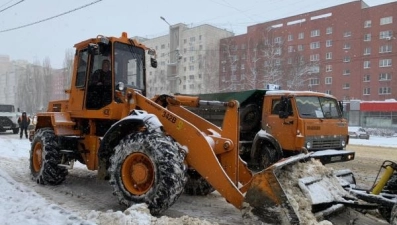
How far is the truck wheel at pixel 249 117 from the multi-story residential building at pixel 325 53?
32.5 m

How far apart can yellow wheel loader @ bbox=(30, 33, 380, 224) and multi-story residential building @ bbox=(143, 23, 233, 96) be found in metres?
45.6

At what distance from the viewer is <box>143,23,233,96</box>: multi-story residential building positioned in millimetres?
56594

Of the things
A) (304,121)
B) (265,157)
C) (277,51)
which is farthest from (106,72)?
(277,51)

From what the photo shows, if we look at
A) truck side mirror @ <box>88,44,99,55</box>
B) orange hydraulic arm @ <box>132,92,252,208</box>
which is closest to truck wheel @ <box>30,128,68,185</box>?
truck side mirror @ <box>88,44,99,55</box>

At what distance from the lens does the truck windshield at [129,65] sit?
23.4 feet

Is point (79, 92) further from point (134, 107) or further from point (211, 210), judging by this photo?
point (211, 210)

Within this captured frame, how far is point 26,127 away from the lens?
21312 mm

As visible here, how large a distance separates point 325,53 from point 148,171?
54.9m

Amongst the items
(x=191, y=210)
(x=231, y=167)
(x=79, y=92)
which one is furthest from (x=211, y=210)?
(x=79, y=92)

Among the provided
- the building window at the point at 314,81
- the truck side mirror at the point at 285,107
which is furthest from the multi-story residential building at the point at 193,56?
the truck side mirror at the point at 285,107

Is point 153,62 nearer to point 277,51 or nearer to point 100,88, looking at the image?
point 100,88

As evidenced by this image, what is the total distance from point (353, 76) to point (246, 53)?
Result: 1522 cm

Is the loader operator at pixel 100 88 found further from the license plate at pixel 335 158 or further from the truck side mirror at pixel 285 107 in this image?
the license plate at pixel 335 158

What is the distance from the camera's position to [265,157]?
1023cm
